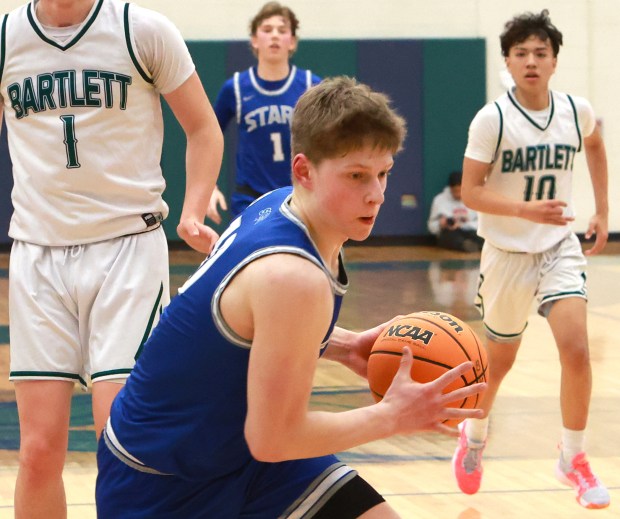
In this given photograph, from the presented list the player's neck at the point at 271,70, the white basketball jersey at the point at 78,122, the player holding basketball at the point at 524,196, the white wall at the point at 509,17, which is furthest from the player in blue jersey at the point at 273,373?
the white wall at the point at 509,17

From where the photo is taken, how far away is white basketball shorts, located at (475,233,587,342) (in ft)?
17.3

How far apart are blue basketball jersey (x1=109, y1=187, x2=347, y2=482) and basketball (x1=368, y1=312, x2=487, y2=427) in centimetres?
33

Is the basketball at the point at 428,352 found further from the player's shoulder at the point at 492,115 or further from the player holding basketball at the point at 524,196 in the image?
the player's shoulder at the point at 492,115

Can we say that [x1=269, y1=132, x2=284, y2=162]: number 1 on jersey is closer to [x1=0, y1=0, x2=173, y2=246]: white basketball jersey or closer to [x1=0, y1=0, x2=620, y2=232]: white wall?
[x1=0, y1=0, x2=173, y2=246]: white basketball jersey

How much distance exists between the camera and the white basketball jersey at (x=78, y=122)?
350 centimetres

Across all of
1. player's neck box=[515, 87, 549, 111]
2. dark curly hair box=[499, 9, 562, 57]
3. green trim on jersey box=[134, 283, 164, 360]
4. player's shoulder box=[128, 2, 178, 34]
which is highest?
player's shoulder box=[128, 2, 178, 34]

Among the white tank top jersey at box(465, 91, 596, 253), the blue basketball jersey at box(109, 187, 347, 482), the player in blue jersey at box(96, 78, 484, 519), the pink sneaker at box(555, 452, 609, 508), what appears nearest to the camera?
the player in blue jersey at box(96, 78, 484, 519)

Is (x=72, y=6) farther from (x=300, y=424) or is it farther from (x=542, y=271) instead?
(x=542, y=271)

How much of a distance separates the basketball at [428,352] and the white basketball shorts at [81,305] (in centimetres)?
86

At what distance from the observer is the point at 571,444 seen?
16.2 feet

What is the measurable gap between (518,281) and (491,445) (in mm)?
820

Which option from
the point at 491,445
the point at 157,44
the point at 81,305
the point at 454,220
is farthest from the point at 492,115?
the point at 454,220

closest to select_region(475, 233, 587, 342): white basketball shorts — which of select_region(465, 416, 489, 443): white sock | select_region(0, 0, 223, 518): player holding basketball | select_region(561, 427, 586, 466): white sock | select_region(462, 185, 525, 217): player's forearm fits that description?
select_region(462, 185, 525, 217): player's forearm

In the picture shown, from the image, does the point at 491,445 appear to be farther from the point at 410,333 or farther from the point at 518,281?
the point at 410,333
